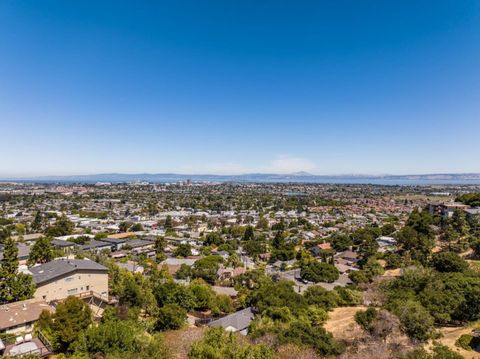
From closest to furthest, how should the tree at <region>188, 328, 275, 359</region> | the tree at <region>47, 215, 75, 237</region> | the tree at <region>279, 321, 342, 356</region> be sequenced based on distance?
the tree at <region>188, 328, 275, 359</region>, the tree at <region>279, 321, 342, 356</region>, the tree at <region>47, 215, 75, 237</region>

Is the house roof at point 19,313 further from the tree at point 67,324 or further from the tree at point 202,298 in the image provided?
the tree at point 202,298

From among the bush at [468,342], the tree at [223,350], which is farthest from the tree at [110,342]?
the bush at [468,342]

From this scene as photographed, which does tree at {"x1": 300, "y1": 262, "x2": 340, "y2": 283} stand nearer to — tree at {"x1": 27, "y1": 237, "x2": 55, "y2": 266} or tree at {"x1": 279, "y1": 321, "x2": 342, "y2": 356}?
tree at {"x1": 279, "y1": 321, "x2": 342, "y2": 356}

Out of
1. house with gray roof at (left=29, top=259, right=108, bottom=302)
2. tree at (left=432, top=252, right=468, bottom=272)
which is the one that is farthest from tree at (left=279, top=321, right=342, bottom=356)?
tree at (left=432, top=252, right=468, bottom=272)

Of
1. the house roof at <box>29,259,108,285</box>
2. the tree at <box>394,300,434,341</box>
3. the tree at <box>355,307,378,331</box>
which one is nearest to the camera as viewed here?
the tree at <box>394,300,434,341</box>

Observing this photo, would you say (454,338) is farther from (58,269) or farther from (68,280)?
(58,269)

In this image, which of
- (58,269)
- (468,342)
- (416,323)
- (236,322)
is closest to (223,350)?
(236,322)
